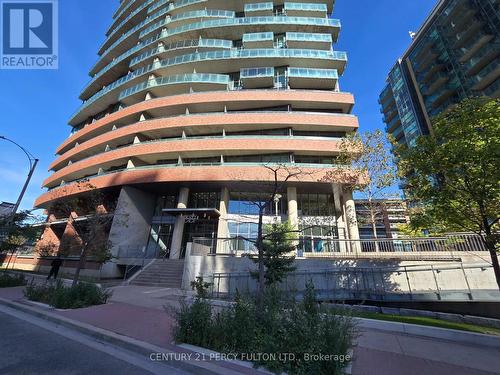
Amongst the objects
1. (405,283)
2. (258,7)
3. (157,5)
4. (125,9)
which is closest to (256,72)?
(258,7)

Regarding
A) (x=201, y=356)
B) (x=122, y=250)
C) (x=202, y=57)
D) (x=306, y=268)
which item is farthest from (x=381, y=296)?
(x=202, y=57)

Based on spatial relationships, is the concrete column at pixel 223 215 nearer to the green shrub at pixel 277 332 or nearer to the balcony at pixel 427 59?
the green shrub at pixel 277 332

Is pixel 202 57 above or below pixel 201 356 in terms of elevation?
above

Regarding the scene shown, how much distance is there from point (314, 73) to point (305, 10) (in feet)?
39.8

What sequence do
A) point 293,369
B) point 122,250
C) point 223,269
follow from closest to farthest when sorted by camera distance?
point 293,369 → point 223,269 → point 122,250

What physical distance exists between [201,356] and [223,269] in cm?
1195

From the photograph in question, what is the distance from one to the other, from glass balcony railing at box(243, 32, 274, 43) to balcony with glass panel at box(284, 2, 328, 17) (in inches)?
272

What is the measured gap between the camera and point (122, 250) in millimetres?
23859

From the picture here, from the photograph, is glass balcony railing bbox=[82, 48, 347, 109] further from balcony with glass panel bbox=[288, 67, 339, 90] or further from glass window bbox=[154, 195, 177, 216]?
glass window bbox=[154, 195, 177, 216]

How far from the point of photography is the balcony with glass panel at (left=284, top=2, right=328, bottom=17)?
33.8 m

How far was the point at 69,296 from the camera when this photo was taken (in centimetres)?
907

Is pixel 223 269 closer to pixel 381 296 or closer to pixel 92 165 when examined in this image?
pixel 381 296

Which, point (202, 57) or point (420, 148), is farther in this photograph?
point (202, 57)

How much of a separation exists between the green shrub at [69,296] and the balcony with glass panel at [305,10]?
1600 inches
